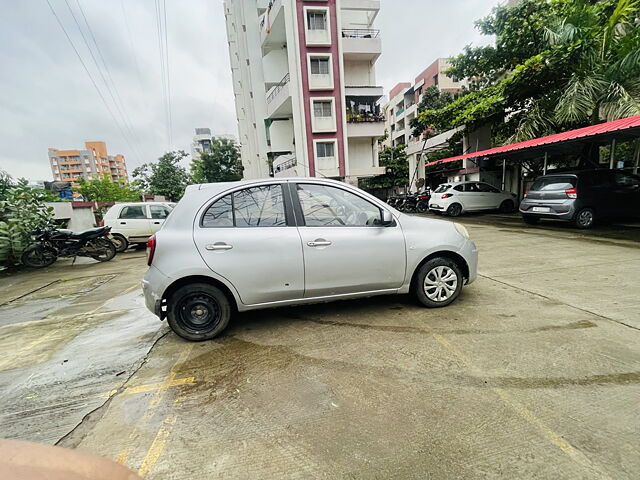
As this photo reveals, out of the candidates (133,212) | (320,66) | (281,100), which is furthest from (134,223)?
(320,66)

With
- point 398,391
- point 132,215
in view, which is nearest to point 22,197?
point 132,215

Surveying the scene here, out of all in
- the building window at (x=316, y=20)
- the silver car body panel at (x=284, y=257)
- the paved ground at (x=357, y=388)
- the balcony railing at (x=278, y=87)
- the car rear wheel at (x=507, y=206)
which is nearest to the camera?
the paved ground at (x=357, y=388)

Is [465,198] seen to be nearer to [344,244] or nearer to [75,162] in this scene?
[344,244]

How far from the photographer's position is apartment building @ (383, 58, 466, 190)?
71.3 feet

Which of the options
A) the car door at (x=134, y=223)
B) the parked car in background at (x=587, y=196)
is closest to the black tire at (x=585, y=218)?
the parked car in background at (x=587, y=196)

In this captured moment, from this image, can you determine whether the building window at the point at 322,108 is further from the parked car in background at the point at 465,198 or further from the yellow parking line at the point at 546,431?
the yellow parking line at the point at 546,431

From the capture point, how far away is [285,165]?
77.1 feet

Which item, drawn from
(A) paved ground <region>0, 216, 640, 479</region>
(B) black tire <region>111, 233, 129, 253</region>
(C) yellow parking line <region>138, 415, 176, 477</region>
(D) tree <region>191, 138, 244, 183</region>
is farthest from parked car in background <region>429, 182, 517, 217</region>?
(D) tree <region>191, 138, 244, 183</region>

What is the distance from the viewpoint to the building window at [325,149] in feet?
69.3

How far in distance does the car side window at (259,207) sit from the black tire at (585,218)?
8.98 m

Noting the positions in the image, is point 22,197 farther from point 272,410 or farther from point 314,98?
point 314,98

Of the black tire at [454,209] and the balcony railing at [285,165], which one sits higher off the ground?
the balcony railing at [285,165]

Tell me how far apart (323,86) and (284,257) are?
20698 millimetres

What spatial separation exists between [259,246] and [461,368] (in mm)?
2086
